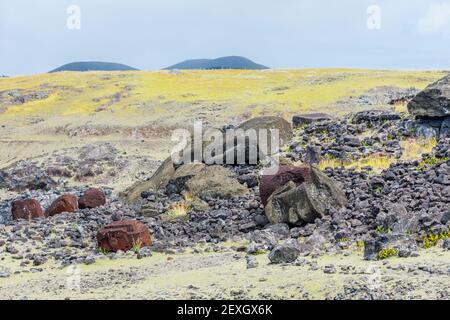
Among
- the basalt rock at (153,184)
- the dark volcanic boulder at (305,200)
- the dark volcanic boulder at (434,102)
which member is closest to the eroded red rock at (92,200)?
the basalt rock at (153,184)

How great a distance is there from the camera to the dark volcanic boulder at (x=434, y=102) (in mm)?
23203

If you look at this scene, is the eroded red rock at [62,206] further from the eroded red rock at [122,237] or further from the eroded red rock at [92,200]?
the eroded red rock at [122,237]

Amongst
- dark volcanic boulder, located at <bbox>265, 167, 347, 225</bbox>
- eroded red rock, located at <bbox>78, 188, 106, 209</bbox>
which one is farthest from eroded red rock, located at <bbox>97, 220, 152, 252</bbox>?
eroded red rock, located at <bbox>78, 188, 106, 209</bbox>

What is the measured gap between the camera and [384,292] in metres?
11.1

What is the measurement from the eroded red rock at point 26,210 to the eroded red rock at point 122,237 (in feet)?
20.1

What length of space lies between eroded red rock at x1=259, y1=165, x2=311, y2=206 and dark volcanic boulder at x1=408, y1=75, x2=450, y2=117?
722 centimetres

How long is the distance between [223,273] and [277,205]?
4.71 metres

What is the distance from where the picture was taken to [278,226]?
57.4ft

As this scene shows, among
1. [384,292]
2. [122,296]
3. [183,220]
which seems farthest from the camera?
[183,220]

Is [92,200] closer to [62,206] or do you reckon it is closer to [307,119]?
[62,206]

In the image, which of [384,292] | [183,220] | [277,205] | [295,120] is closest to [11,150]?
[295,120]

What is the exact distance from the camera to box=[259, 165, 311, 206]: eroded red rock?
1894 centimetres

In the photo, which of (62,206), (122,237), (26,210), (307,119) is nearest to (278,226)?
(122,237)

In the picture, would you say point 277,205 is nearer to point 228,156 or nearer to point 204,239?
point 204,239
